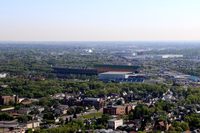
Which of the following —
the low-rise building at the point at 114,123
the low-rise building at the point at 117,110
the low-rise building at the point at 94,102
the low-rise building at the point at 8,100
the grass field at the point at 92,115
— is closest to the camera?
the low-rise building at the point at 114,123

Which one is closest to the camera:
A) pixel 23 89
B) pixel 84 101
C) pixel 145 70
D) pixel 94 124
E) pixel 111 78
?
pixel 94 124

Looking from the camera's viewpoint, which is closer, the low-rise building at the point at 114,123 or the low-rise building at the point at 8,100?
the low-rise building at the point at 114,123

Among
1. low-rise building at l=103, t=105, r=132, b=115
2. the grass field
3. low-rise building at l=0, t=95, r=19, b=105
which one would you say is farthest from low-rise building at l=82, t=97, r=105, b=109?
low-rise building at l=0, t=95, r=19, b=105

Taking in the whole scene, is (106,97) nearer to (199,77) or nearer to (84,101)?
(84,101)

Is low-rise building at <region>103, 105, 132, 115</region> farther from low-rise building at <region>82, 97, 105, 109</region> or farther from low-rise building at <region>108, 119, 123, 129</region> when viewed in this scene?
low-rise building at <region>108, 119, 123, 129</region>

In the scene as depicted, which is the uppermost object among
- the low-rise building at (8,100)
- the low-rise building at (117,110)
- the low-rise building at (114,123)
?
the low-rise building at (114,123)

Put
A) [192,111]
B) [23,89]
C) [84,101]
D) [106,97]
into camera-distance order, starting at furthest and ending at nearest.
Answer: [23,89] < [106,97] < [84,101] < [192,111]

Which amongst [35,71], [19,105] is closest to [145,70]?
[35,71]

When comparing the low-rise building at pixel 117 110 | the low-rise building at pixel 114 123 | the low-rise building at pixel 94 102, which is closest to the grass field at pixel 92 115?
the low-rise building at pixel 117 110

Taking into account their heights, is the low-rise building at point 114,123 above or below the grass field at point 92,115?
above

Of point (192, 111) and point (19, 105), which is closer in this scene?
point (192, 111)

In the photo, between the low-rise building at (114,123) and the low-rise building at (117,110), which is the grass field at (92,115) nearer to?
the low-rise building at (117,110)
